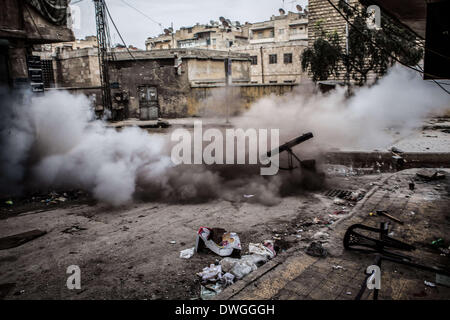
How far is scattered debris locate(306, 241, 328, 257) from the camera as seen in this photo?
4.02 metres

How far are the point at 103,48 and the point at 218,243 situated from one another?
18.4 meters

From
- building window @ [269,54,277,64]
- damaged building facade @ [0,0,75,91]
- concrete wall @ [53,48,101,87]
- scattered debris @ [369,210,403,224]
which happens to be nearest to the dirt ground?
scattered debris @ [369,210,403,224]

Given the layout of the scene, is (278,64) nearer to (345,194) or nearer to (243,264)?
(345,194)

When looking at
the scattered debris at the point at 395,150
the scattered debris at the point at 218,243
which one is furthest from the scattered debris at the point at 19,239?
the scattered debris at the point at 395,150

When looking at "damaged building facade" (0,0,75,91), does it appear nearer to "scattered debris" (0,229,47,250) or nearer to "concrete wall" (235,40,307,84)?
"scattered debris" (0,229,47,250)

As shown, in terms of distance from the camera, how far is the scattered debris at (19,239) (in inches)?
191

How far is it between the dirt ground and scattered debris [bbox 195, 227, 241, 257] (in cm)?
13

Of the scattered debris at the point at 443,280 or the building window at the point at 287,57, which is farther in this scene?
the building window at the point at 287,57

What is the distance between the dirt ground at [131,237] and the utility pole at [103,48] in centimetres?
1394

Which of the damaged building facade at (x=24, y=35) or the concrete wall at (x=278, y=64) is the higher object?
the concrete wall at (x=278, y=64)

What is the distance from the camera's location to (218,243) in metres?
4.40

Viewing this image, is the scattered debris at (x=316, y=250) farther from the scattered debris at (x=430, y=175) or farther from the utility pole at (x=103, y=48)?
the utility pole at (x=103, y=48)

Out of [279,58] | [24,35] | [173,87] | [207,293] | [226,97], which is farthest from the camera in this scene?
[279,58]

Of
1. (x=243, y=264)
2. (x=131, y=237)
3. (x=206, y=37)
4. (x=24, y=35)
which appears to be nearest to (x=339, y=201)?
(x=243, y=264)
